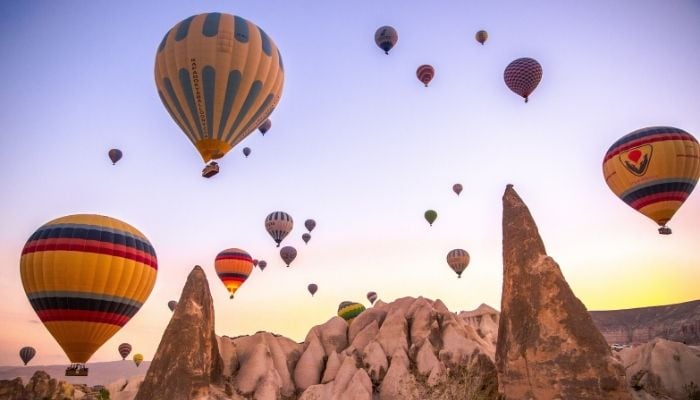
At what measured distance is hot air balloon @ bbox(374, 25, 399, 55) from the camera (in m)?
41.9

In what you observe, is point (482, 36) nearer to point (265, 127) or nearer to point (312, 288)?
point (265, 127)

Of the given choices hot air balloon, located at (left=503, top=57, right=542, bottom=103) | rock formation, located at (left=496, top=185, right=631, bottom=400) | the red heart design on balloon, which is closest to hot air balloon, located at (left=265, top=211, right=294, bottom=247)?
hot air balloon, located at (left=503, top=57, right=542, bottom=103)

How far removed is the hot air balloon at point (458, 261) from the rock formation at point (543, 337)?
3393 centimetres

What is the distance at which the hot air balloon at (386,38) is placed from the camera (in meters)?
41.9

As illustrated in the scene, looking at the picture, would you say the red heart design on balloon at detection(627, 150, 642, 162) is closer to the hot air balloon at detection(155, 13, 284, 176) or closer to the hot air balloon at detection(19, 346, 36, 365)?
the hot air balloon at detection(155, 13, 284, 176)

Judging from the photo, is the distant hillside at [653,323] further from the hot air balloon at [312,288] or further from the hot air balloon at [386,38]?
the hot air balloon at [386,38]

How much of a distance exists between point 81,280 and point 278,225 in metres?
24.9

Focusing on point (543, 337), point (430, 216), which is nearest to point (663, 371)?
point (430, 216)

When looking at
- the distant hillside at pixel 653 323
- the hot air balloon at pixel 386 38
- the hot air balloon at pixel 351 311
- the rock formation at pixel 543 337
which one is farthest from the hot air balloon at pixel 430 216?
the distant hillside at pixel 653 323

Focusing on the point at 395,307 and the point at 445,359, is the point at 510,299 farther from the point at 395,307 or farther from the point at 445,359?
the point at 395,307

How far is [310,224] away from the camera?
60.0m

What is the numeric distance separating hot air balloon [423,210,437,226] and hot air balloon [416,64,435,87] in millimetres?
14922

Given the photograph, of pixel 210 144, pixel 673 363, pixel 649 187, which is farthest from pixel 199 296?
pixel 673 363

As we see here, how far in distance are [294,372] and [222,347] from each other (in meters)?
6.24
